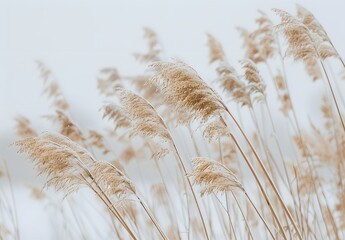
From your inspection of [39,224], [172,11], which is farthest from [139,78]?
[172,11]

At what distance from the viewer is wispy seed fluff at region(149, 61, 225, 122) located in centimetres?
166

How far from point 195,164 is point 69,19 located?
11.9 m

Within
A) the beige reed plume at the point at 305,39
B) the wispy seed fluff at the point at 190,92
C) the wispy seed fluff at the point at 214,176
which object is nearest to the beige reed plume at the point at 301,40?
the beige reed plume at the point at 305,39

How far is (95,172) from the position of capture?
1785mm

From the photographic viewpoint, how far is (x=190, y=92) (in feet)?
5.47

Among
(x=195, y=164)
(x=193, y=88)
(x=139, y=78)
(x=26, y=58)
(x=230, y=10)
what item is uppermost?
(x=230, y=10)

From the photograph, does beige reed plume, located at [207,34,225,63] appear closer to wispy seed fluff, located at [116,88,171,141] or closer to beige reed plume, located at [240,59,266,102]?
beige reed plume, located at [240,59,266,102]

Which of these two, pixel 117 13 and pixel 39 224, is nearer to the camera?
pixel 39 224

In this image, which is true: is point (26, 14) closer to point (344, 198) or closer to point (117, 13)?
point (117, 13)

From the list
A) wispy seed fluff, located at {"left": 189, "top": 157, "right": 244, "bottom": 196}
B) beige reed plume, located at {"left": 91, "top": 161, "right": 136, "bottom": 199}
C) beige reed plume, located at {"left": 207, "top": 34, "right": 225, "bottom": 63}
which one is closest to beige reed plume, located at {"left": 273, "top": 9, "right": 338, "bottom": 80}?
wispy seed fluff, located at {"left": 189, "top": 157, "right": 244, "bottom": 196}

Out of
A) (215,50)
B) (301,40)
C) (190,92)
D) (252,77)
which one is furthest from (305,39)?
(215,50)

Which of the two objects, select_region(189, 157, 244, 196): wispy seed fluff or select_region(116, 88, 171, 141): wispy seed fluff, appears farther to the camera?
select_region(116, 88, 171, 141): wispy seed fluff

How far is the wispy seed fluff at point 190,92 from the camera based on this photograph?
166 cm

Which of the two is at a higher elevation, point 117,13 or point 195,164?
point 117,13
